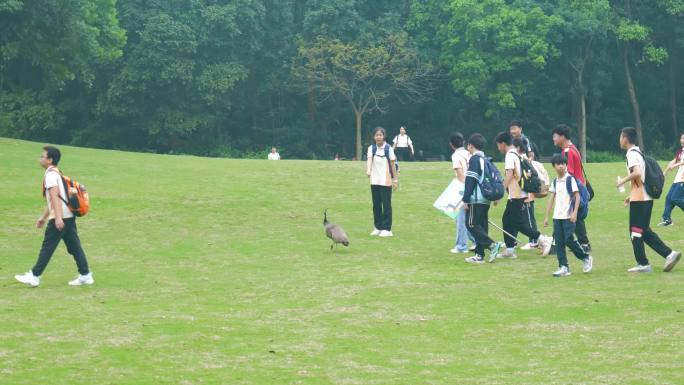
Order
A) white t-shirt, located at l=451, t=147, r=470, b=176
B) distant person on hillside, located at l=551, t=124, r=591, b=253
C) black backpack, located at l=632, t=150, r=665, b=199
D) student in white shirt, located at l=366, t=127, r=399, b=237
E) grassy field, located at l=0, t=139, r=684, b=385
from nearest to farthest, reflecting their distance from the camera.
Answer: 1. grassy field, located at l=0, t=139, r=684, b=385
2. black backpack, located at l=632, t=150, r=665, b=199
3. distant person on hillside, located at l=551, t=124, r=591, b=253
4. white t-shirt, located at l=451, t=147, r=470, b=176
5. student in white shirt, located at l=366, t=127, r=399, b=237

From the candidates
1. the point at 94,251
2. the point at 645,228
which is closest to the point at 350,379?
the point at 645,228

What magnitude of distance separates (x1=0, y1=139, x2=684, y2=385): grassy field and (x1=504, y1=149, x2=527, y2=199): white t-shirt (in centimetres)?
103

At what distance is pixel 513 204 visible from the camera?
53.1ft

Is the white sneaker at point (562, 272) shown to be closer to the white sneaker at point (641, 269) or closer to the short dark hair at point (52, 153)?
the white sneaker at point (641, 269)

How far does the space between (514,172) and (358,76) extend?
43.0 m

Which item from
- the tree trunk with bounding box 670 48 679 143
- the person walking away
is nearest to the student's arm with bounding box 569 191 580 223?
the person walking away

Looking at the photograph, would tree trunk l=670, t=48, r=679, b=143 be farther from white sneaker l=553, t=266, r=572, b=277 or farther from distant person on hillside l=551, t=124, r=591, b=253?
white sneaker l=553, t=266, r=572, b=277

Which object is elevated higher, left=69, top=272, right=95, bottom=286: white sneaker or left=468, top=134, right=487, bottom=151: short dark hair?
left=468, top=134, right=487, bottom=151: short dark hair

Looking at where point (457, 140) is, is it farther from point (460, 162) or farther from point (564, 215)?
point (564, 215)

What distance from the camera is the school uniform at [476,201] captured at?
15305 mm

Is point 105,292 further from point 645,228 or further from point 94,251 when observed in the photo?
point 645,228

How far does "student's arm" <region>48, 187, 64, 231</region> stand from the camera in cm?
1312

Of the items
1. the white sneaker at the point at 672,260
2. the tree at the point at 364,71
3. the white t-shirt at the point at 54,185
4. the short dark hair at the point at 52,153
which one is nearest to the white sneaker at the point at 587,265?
the white sneaker at the point at 672,260

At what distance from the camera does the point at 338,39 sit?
2323 inches
